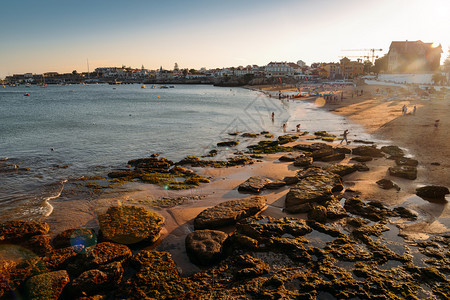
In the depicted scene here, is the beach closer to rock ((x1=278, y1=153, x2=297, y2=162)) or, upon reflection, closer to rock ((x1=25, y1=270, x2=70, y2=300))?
rock ((x1=278, y1=153, x2=297, y2=162))

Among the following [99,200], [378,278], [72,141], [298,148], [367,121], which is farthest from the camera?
[367,121]

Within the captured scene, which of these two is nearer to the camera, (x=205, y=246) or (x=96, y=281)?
(x=96, y=281)

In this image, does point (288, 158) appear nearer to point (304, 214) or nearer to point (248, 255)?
point (304, 214)

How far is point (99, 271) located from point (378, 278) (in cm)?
792

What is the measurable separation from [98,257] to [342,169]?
1340 centimetres

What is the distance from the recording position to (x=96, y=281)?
7.29m

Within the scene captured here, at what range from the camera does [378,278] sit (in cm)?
746

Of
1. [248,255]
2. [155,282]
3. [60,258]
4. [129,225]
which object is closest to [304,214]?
[248,255]

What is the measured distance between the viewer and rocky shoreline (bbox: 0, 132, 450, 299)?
23.5 ft

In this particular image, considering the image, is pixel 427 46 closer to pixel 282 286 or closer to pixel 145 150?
pixel 145 150

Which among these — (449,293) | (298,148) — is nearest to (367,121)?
(298,148)

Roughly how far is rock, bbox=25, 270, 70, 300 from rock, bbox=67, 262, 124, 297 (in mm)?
269

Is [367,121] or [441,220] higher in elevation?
[367,121]

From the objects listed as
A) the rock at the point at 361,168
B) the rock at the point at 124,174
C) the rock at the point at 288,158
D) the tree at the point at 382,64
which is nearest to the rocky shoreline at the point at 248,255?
the rock at the point at 361,168
